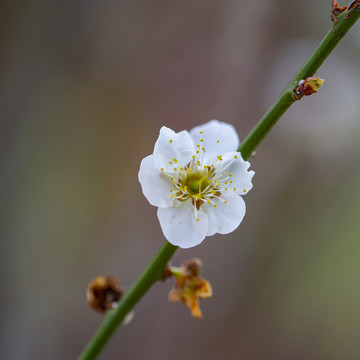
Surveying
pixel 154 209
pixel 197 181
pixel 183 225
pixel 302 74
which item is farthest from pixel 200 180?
pixel 154 209

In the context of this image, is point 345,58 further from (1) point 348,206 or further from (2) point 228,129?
(2) point 228,129

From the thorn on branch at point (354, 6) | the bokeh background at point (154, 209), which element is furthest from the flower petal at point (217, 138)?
the bokeh background at point (154, 209)

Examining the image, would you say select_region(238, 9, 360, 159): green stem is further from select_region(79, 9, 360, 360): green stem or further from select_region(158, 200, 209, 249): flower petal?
select_region(158, 200, 209, 249): flower petal

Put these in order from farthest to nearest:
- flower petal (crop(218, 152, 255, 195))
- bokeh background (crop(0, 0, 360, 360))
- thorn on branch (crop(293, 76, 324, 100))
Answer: bokeh background (crop(0, 0, 360, 360))
flower petal (crop(218, 152, 255, 195))
thorn on branch (crop(293, 76, 324, 100))

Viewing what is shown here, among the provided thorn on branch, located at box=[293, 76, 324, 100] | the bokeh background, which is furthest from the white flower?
the bokeh background

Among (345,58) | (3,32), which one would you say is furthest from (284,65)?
(3,32)

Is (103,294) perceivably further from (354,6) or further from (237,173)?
(354,6)
